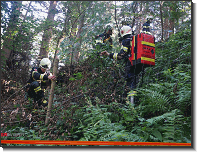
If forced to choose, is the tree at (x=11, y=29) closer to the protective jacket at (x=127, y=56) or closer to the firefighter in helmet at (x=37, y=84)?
the firefighter in helmet at (x=37, y=84)

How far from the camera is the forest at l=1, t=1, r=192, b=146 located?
2871 mm

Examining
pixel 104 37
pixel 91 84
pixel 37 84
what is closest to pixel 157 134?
pixel 91 84

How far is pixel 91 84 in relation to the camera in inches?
171

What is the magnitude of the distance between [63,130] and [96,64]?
93.6 inches

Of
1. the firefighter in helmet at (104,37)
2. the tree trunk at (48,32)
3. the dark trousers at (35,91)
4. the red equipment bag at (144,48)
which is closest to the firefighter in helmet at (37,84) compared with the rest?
the dark trousers at (35,91)

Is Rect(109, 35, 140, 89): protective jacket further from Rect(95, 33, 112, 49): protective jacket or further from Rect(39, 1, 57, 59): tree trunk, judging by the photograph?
Rect(39, 1, 57, 59): tree trunk

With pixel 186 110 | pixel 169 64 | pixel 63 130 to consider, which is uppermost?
pixel 169 64

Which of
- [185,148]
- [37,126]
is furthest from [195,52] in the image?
[37,126]

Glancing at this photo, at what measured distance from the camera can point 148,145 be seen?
226cm

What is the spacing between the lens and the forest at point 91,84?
287cm

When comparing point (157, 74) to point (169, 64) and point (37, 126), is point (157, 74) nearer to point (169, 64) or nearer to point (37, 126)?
point (169, 64)

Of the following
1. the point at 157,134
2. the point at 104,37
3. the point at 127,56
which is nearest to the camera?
the point at 157,134

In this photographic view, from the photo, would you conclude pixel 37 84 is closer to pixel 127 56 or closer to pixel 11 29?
pixel 11 29

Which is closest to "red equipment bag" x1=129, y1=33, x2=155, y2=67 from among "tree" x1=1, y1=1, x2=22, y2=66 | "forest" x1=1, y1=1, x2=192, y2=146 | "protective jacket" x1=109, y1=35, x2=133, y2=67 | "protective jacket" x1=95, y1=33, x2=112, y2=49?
"protective jacket" x1=109, y1=35, x2=133, y2=67
